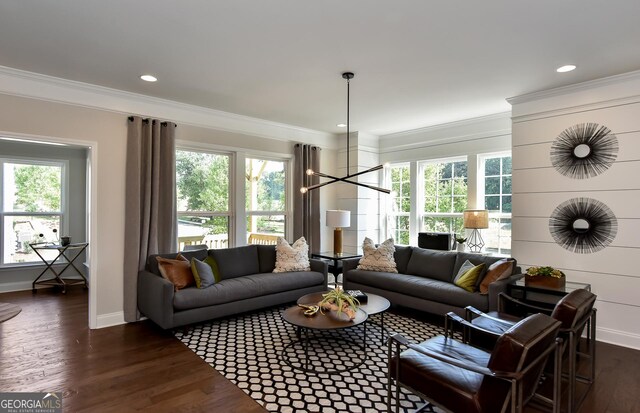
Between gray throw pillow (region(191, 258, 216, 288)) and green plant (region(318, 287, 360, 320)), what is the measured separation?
57.7 inches

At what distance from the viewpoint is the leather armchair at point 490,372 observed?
1.69 metres

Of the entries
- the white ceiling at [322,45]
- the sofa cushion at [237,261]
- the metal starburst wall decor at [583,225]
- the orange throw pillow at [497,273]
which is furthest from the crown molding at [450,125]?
the sofa cushion at [237,261]

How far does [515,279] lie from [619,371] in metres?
1.09

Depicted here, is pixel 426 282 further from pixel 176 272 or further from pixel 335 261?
pixel 176 272

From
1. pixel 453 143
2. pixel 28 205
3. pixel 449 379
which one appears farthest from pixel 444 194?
pixel 28 205

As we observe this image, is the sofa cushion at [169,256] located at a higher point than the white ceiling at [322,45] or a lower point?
lower

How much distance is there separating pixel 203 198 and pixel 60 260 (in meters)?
3.34

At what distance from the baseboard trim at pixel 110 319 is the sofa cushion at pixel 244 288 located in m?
1.01

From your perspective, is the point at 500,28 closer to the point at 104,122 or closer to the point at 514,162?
the point at 514,162

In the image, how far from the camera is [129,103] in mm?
4195

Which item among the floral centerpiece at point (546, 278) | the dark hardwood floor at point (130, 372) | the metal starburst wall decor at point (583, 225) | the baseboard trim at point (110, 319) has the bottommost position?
the dark hardwood floor at point (130, 372)

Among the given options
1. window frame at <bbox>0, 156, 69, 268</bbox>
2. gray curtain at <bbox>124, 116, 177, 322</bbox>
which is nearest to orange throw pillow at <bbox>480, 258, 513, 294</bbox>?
gray curtain at <bbox>124, 116, 177, 322</bbox>

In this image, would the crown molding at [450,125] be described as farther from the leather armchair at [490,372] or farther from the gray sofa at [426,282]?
the leather armchair at [490,372]

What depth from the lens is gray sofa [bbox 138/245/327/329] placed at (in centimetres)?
365
